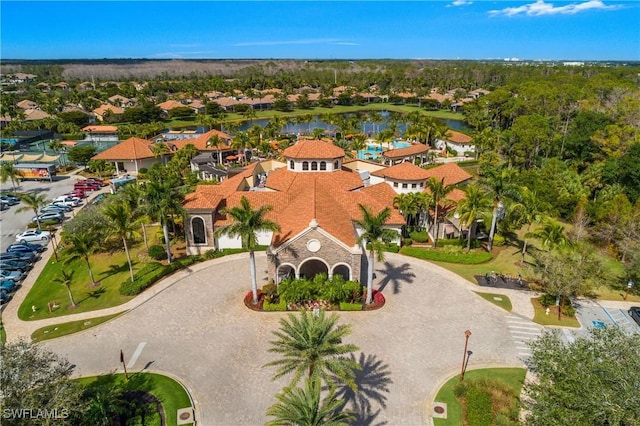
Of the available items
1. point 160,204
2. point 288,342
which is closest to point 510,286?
point 288,342

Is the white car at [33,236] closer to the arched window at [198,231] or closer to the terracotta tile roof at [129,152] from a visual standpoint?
the arched window at [198,231]

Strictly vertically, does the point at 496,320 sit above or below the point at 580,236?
below

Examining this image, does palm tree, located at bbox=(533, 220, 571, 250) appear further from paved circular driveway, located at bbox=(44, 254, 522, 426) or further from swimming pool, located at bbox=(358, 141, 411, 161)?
swimming pool, located at bbox=(358, 141, 411, 161)

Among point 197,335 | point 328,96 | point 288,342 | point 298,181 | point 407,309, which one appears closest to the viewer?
point 288,342

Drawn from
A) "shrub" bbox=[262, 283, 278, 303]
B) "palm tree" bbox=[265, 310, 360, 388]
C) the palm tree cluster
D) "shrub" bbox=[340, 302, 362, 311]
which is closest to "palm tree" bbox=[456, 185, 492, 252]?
"shrub" bbox=[340, 302, 362, 311]

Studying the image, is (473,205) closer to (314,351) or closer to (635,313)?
(635,313)

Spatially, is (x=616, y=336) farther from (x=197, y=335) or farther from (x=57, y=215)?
(x=57, y=215)
